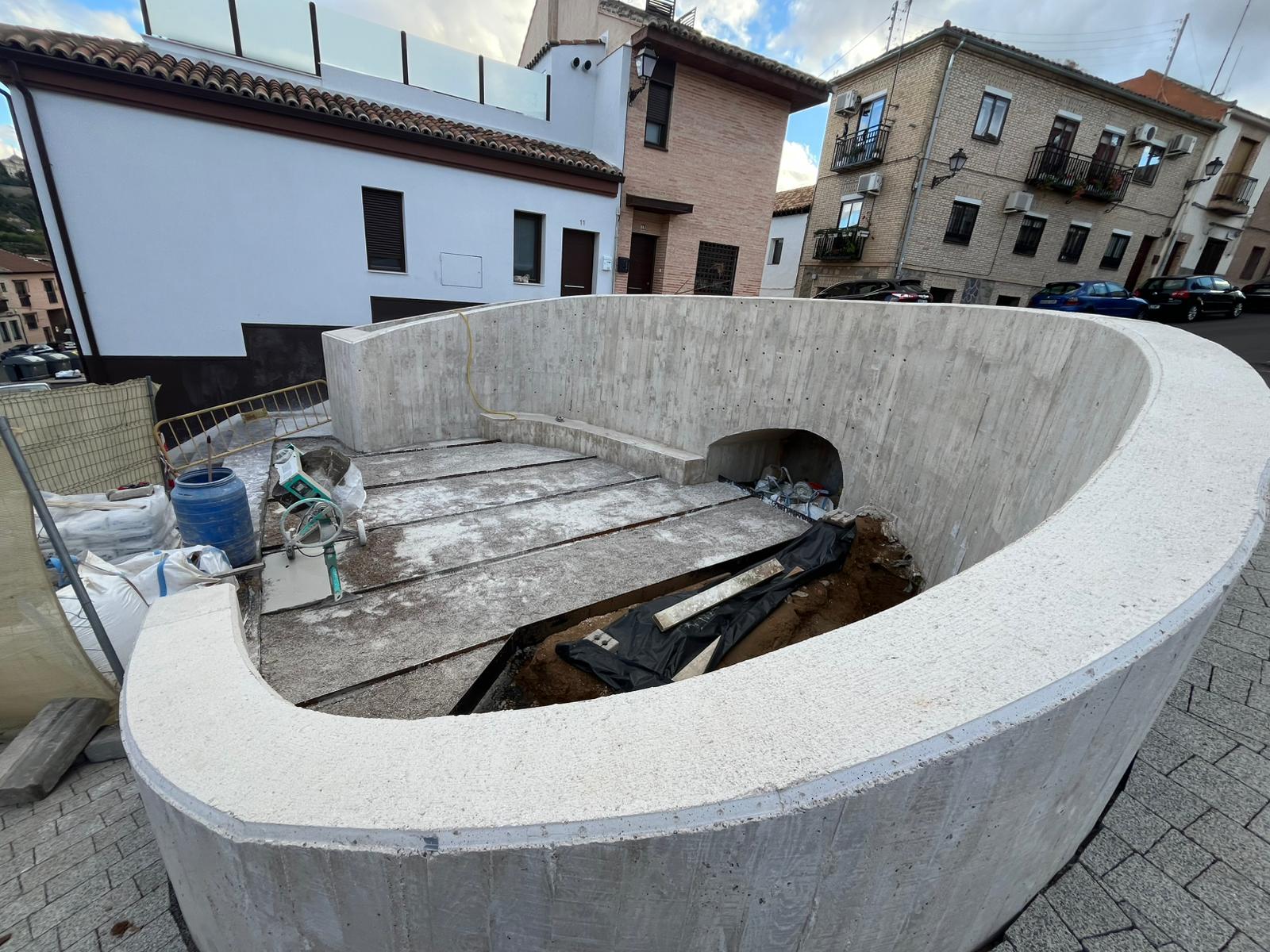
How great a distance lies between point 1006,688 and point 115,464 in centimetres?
700

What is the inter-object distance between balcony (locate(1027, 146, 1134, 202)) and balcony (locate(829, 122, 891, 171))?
552cm

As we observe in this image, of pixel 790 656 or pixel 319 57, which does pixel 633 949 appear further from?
pixel 319 57

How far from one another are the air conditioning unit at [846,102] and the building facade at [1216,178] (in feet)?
45.3

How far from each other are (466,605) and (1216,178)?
112 feet

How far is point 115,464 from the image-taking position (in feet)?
16.0

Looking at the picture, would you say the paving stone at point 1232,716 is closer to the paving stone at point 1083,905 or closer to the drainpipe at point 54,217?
the paving stone at point 1083,905

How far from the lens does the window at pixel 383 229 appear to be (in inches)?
375

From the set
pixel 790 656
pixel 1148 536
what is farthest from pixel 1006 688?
pixel 1148 536

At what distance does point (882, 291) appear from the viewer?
592 inches

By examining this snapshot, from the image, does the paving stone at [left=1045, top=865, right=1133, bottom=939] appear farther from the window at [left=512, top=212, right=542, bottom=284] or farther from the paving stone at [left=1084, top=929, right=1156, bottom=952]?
the window at [left=512, top=212, right=542, bottom=284]

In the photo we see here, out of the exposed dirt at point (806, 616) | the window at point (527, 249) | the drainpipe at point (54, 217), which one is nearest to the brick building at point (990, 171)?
the window at point (527, 249)

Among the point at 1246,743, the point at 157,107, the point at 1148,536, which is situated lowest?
the point at 1246,743

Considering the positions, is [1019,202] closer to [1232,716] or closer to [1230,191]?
[1230,191]

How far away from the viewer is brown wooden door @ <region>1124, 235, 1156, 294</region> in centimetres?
2153
